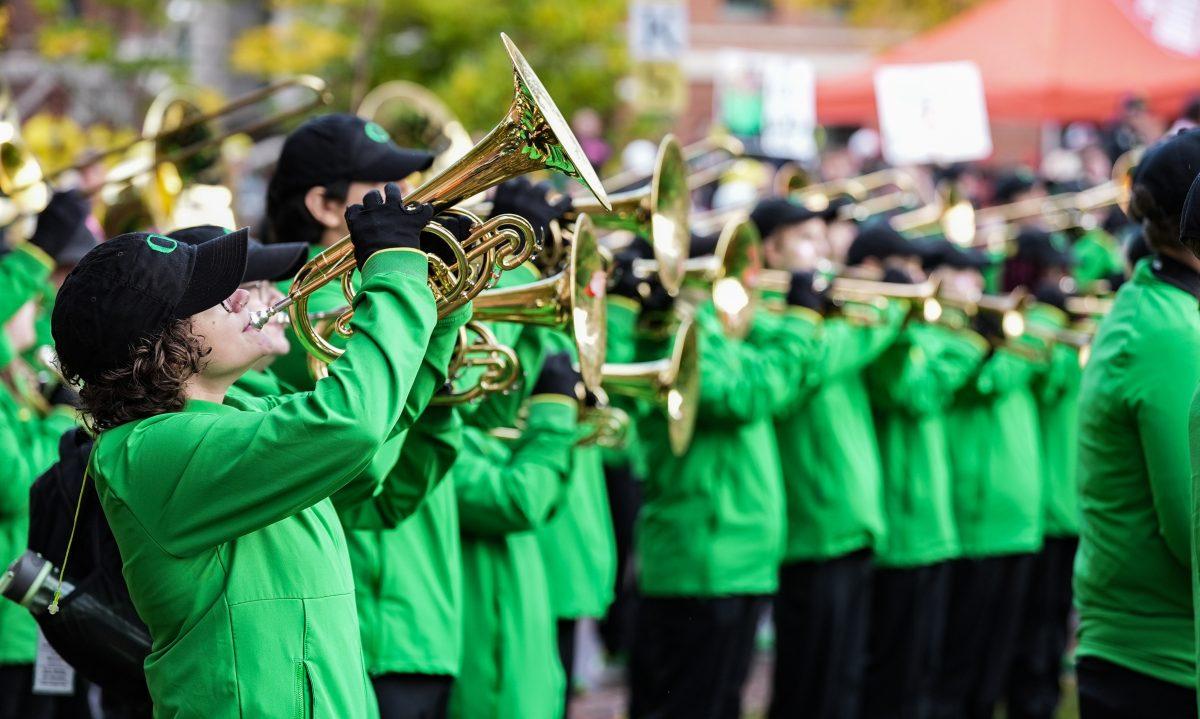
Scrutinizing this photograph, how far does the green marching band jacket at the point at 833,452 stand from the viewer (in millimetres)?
6672

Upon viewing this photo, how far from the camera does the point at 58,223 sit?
5.11 meters

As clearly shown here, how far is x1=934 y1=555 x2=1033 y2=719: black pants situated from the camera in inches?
310

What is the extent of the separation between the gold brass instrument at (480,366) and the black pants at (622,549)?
4403 mm

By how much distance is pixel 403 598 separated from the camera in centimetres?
441

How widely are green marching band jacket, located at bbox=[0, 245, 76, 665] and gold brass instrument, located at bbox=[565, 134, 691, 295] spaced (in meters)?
1.77

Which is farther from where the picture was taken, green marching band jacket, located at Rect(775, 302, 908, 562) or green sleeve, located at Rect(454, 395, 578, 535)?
green marching band jacket, located at Rect(775, 302, 908, 562)

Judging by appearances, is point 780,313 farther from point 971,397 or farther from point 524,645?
point 524,645

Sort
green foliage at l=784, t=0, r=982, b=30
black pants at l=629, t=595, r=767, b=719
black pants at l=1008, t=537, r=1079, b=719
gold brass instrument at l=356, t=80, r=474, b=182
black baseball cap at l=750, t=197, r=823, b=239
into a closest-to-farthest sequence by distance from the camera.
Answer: black pants at l=629, t=595, r=767, b=719, black baseball cap at l=750, t=197, r=823, b=239, gold brass instrument at l=356, t=80, r=474, b=182, black pants at l=1008, t=537, r=1079, b=719, green foliage at l=784, t=0, r=982, b=30

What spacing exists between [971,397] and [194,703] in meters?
5.66

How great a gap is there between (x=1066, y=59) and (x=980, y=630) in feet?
24.5

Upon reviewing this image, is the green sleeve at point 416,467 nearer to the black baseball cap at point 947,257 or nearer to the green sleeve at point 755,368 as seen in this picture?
the green sleeve at point 755,368

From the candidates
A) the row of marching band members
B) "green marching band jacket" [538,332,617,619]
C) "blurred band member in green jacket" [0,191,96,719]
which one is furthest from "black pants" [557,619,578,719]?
"blurred band member in green jacket" [0,191,96,719]

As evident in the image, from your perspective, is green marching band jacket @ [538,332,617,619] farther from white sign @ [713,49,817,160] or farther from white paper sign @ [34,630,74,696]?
white sign @ [713,49,817,160]

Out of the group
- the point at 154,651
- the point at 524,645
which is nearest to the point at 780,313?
the point at 524,645
